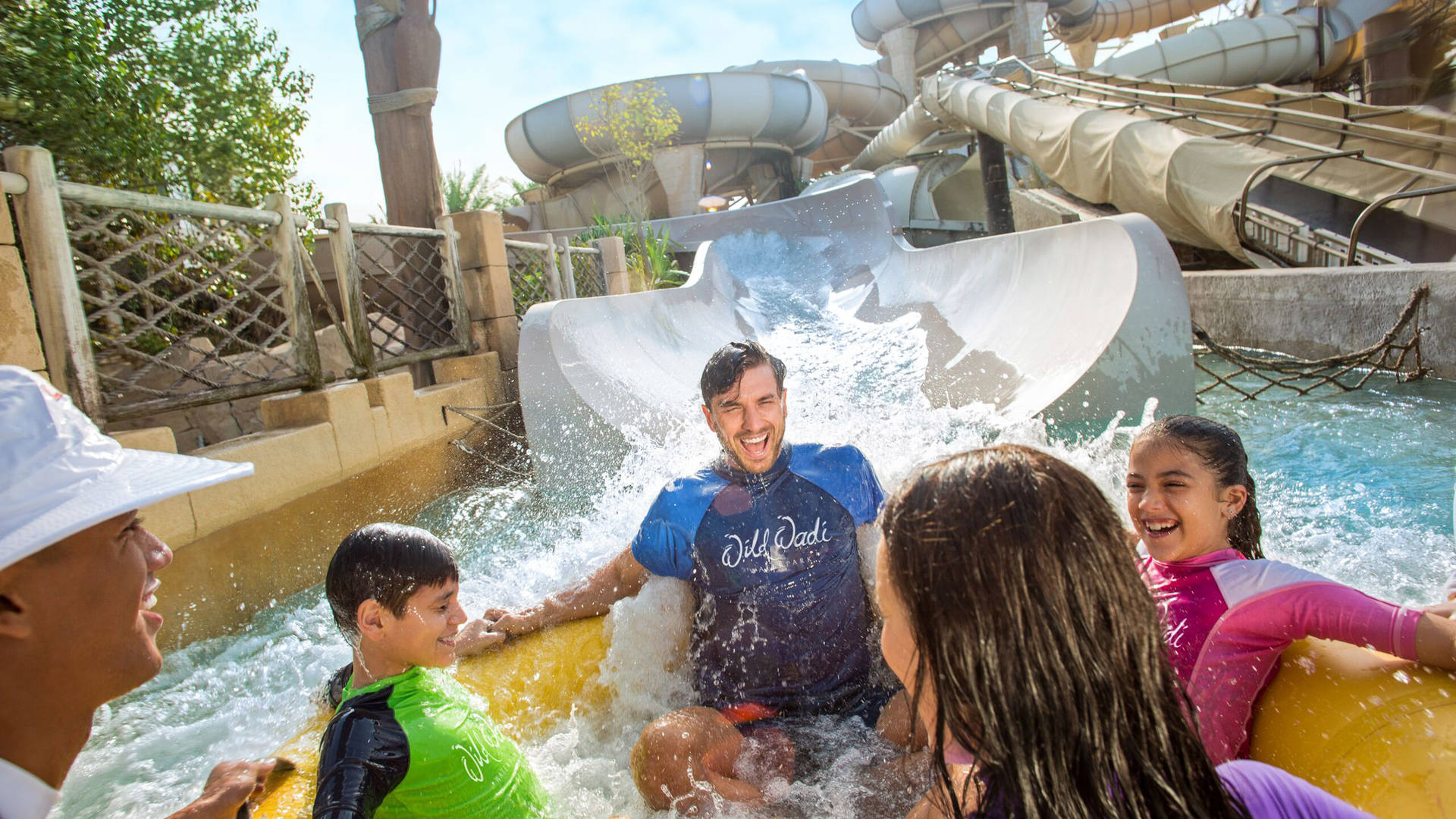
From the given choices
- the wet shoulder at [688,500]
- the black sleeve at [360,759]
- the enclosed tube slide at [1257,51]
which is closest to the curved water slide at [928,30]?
the enclosed tube slide at [1257,51]

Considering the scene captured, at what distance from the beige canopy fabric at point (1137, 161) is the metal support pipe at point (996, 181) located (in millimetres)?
1021

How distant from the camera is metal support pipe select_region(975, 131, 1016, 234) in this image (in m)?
12.9

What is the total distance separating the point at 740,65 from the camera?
84.3 feet

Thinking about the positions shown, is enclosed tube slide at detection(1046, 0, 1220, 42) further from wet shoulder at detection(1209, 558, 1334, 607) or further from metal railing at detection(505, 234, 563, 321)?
wet shoulder at detection(1209, 558, 1334, 607)

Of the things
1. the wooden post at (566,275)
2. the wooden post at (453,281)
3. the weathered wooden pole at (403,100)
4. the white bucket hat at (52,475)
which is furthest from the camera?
the wooden post at (566,275)

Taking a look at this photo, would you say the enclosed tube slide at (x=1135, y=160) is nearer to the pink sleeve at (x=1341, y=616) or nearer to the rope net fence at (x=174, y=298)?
the pink sleeve at (x=1341, y=616)

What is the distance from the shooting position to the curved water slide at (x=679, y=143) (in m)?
19.2

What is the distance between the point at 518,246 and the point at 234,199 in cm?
287

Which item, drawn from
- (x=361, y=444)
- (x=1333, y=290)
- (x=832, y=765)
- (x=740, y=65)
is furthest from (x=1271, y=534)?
(x=740, y=65)

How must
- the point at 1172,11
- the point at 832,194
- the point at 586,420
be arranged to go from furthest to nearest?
the point at 1172,11, the point at 832,194, the point at 586,420

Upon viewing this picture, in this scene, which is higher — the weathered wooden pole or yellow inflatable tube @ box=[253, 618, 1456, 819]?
the weathered wooden pole

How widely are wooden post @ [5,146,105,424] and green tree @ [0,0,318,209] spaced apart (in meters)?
3.28

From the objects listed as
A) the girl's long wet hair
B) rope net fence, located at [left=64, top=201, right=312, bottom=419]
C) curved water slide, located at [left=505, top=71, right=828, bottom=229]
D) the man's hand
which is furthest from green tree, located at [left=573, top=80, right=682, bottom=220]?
the girl's long wet hair

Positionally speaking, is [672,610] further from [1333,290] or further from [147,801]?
[1333,290]
